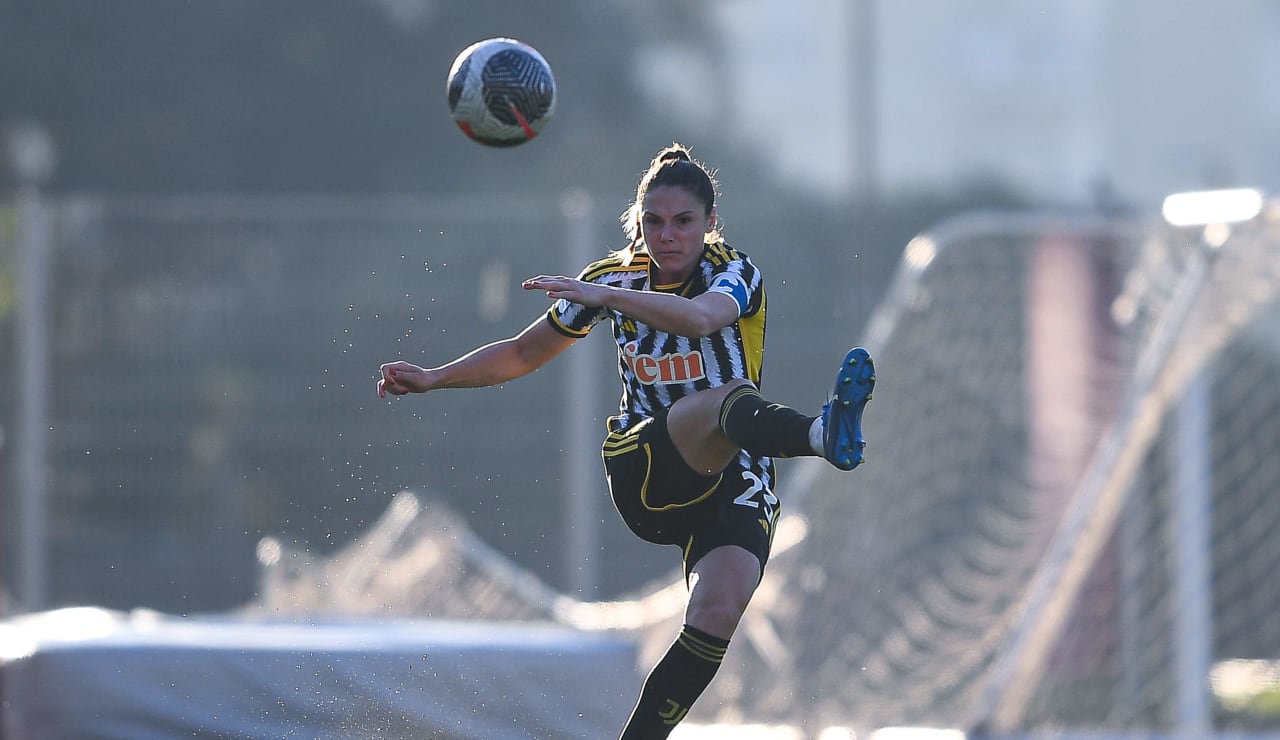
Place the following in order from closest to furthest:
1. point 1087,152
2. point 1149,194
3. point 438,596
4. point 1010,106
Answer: point 438,596 < point 1149,194 < point 1087,152 < point 1010,106

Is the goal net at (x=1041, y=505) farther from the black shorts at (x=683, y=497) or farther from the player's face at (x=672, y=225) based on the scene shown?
the player's face at (x=672, y=225)

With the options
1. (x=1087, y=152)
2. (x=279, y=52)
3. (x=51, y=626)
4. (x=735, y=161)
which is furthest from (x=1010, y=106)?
(x=51, y=626)

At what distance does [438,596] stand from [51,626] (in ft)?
13.2

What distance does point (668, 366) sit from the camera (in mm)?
5758

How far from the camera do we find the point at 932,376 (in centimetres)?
1037

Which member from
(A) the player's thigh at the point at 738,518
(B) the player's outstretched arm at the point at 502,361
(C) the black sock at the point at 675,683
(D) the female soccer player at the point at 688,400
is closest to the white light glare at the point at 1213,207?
(D) the female soccer player at the point at 688,400

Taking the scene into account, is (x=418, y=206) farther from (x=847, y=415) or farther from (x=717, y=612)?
(x=847, y=415)

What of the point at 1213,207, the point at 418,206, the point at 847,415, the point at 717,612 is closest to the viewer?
the point at 847,415

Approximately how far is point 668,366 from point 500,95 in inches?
38.3

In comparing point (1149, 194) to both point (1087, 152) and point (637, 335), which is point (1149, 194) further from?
point (637, 335)

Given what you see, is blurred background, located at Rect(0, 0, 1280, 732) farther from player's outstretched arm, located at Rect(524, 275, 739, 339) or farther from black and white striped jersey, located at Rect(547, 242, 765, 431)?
player's outstretched arm, located at Rect(524, 275, 739, 339)

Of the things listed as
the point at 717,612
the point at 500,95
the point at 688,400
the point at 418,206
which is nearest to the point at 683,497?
the point at 688,400

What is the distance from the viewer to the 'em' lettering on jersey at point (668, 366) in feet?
18.9

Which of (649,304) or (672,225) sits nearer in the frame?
(649,304)
